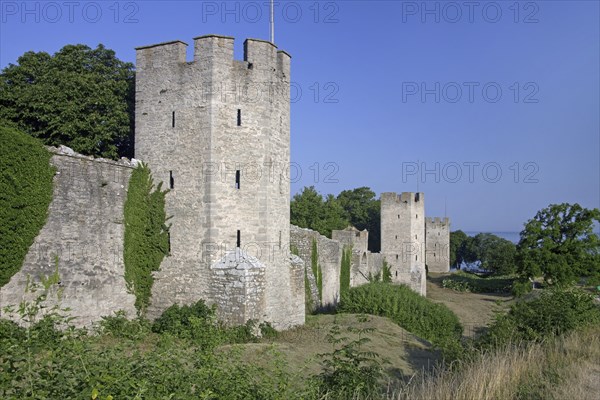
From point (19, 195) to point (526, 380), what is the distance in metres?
10.7

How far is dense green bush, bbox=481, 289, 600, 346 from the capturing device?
1135 cm

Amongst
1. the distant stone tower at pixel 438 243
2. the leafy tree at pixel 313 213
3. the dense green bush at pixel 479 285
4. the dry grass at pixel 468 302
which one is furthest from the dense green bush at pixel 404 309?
the distant stone tower at pixel 438 243

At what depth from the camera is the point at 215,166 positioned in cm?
1517

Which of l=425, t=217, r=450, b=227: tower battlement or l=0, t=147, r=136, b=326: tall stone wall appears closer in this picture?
l=0, t=147, r=136, b=326: tall stone wall

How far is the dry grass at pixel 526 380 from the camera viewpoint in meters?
6.30

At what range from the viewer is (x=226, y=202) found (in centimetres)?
1531

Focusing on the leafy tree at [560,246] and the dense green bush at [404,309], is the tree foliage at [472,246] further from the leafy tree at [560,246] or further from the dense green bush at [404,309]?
the dense green bush at [404,309]

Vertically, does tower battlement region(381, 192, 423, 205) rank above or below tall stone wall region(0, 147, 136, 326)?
Result: above

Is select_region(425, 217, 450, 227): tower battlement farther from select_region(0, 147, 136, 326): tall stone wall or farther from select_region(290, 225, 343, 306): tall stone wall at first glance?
select_region(0, 147, 136, 326): tall stone wall

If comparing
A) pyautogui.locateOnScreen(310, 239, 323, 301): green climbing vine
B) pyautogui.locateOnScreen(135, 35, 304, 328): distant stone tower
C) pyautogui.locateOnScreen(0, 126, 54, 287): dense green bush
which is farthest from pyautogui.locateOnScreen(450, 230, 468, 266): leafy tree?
pyautogui.locateOnScreen(0, 126, 54, 287): dense green bush

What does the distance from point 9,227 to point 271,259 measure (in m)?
7.44

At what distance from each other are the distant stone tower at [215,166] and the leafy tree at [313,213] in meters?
27.3

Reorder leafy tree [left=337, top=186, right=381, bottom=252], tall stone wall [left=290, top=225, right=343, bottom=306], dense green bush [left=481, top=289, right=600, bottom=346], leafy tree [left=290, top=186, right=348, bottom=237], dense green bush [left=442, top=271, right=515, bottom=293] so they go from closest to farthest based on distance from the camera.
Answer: dense green bush [left=481, top=289, right=600, bottom=346], tall stone wall [left=290, top=225, right=343, bottom=306], leafy tree [left=290, top=186, right=348, bottom=237], dense green bush [left=442, top=271, right=515, bottom=293], leafy tree [left=337, top=186, right=381, bottom=252]

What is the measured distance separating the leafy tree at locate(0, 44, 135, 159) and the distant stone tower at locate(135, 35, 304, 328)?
2.82m
